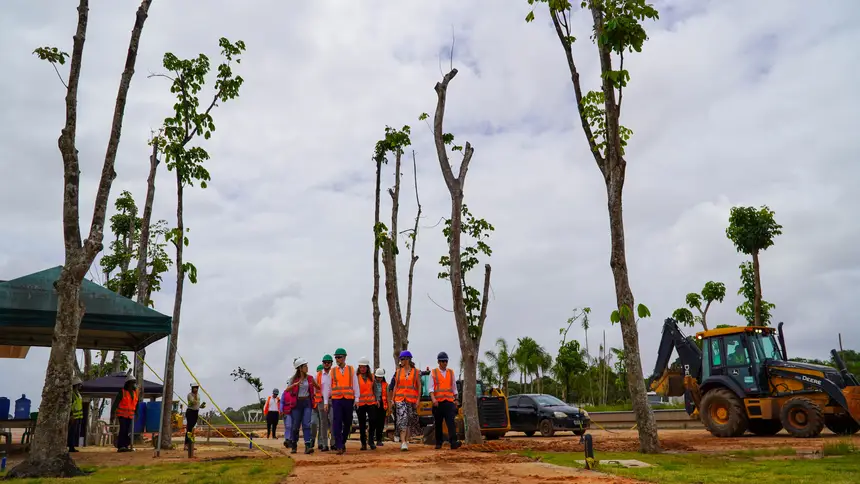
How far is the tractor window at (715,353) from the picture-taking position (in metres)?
17.8

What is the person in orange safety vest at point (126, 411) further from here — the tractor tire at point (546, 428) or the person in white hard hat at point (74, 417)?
the tractor tire at point (546, 428)

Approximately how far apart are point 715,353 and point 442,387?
8167mm

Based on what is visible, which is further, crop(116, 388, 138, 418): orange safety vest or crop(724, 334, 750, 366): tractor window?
crop(724, 334, 750, 366): tractor window

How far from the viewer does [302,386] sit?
1466cm

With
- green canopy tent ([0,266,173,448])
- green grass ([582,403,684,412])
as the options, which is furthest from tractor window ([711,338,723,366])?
green grass ([582,403,684,412])

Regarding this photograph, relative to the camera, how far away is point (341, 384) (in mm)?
13500

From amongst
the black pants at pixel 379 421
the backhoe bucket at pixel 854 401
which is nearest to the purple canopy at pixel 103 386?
the black pants at pixel 379 421

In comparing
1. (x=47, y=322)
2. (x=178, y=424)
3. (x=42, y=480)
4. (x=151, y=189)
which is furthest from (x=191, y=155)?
(x=178, y=424)

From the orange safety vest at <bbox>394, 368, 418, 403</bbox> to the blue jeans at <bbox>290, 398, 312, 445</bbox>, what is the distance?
6.18 feet

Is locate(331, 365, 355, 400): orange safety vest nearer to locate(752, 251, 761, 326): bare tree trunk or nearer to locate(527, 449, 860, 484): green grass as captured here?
locate(527, 449, 860, 484): green grass

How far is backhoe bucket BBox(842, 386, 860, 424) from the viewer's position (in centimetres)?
1480

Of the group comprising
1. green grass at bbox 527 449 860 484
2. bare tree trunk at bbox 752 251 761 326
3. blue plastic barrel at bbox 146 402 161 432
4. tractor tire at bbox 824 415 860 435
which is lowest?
green grass at bbox 527 449 860 484

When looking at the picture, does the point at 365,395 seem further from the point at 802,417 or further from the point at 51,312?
the point at 802,417

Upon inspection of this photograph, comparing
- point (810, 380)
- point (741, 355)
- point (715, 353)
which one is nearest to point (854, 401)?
point (810, 380)
